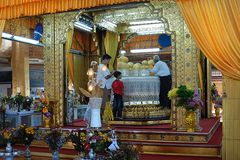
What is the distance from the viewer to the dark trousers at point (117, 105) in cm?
783

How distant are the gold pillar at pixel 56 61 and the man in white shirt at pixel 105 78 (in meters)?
0.89

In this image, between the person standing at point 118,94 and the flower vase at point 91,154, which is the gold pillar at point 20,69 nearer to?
the person standing at point 118,94

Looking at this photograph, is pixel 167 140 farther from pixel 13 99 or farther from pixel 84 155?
pixel 13 99

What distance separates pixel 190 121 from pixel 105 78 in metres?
2.22

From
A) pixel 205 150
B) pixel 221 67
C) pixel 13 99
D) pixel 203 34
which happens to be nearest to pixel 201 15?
pixel 203 34

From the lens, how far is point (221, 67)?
4512 mm

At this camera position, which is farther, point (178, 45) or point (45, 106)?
point (45, 106)

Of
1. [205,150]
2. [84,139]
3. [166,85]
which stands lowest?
[205,150]

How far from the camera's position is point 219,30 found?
14.7 ft

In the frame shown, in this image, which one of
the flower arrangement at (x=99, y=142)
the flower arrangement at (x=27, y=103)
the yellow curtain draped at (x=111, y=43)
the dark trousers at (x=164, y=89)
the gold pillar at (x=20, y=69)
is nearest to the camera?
the flower arrangement at (x=99, y=142)

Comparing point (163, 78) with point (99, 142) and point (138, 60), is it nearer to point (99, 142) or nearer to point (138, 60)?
point (138, 60)

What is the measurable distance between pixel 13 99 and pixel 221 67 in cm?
545

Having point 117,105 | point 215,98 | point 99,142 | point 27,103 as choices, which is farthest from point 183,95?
point 215,98

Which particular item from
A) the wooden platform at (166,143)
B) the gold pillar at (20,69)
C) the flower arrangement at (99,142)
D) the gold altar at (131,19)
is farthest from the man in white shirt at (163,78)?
the gold pillar at (20,69)
